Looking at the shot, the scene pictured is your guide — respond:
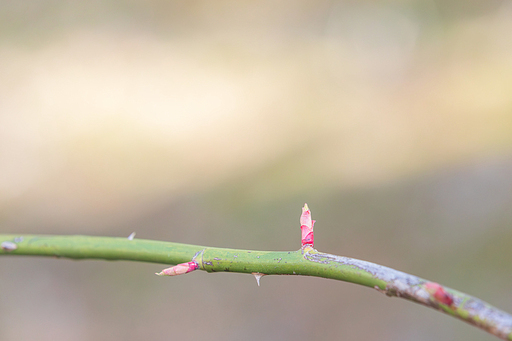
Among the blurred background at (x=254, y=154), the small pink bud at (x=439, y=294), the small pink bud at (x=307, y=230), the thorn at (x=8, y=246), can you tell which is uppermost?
the blurred background at (x=254, y=154)

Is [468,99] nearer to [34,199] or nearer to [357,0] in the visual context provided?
[357,0]

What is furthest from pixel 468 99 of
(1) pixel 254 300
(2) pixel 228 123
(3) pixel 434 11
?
(1) pixel 254 300

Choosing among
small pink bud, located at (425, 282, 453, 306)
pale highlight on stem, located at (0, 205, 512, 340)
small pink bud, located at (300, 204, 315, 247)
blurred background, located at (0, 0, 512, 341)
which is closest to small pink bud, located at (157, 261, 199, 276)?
pale highlight on stem, located at (0, 205, 512, 340)

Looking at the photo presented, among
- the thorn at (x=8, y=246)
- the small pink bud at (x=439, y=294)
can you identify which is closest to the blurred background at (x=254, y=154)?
the thorn at (x=8, y=246)

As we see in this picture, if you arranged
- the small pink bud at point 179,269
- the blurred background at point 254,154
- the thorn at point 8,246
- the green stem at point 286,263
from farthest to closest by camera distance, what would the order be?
the blurred background at point 254,154
the thorn at point 8,246
the small pink bud at point 179,269
the green stem at point 286,263

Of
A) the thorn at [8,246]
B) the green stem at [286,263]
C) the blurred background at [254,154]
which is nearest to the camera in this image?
the green stem at [286,263]

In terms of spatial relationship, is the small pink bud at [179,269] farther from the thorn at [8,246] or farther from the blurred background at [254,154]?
the blurred background at [254,154]

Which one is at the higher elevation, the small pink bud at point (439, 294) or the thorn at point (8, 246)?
the thorn at point (8, 246)
